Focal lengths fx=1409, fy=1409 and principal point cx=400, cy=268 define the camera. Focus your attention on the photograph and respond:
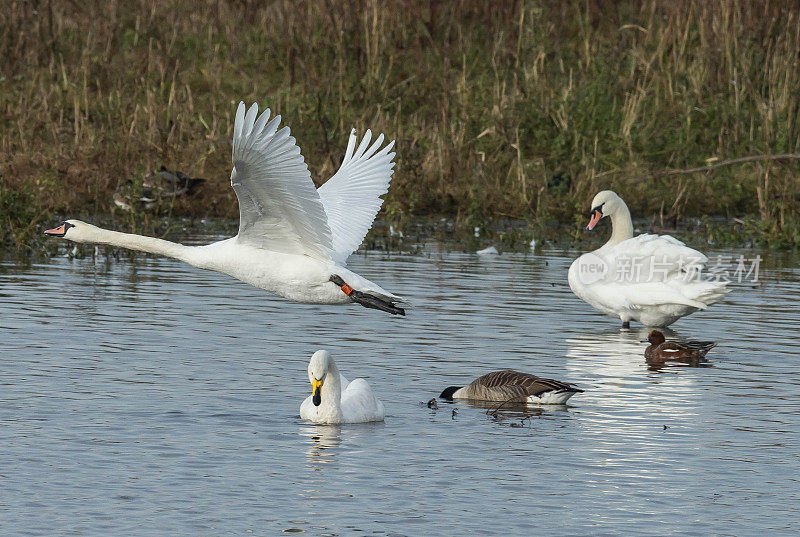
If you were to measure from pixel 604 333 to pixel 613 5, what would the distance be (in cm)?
1350

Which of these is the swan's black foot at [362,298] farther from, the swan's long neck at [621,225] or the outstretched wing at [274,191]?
the swan's long neck at [621,225]

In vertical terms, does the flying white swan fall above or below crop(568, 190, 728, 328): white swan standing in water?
below

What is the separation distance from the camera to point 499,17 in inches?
934

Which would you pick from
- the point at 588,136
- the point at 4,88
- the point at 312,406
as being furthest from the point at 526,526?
the point at 4,88

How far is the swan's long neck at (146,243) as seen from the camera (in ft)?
30.6

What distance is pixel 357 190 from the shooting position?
10836 mm

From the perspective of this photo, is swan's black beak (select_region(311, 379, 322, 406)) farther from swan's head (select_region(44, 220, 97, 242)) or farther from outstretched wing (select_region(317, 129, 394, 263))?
swan's head (select_region(44, 220, 97, 242))

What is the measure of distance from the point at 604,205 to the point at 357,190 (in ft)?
14.7

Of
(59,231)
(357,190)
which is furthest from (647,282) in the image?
(59,231)

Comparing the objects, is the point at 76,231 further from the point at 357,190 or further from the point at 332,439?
the point at 332,439

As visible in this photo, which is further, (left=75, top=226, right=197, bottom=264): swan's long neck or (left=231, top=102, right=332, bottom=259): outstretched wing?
(left=75, top=226, right=197, bottom=264): swan's long neck

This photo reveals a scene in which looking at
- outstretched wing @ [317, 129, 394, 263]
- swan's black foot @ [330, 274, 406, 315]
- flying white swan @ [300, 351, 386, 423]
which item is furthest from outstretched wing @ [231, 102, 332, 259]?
flying white swan @ [300, 351, 386, 423]

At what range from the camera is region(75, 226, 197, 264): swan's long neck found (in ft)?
30.6

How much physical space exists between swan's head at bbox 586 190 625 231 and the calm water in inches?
46.1
